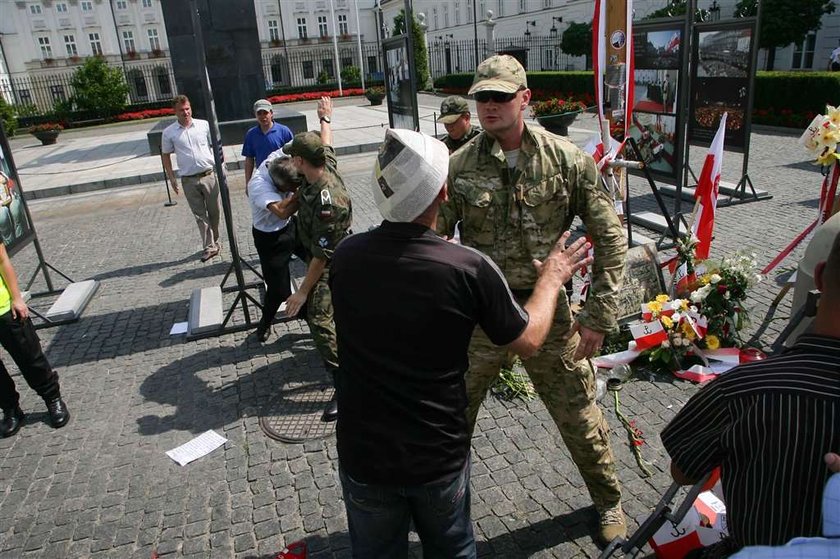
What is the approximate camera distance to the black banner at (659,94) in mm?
7453

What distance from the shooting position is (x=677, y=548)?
279 cm

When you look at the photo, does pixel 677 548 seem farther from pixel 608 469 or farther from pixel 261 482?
pixel 261 482

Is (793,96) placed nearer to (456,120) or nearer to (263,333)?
(456,120)

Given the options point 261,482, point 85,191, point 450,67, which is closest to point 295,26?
point 450,67

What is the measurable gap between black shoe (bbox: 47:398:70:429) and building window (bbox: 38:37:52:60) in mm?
75046

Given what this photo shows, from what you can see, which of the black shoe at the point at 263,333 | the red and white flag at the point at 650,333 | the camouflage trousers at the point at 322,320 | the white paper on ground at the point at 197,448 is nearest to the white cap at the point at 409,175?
the camouflage trousers at the point at 322,320

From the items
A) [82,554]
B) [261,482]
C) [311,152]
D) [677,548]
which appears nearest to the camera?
[677,548]

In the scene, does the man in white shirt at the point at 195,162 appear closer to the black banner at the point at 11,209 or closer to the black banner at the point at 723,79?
the black banner at the point at 11,209

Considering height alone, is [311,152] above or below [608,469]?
above

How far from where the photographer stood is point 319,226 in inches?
169

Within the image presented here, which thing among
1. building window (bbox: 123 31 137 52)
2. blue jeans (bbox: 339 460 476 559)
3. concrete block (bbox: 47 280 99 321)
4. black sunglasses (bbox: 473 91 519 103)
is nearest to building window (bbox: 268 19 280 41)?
building window (bbox: 123 31 137 52)

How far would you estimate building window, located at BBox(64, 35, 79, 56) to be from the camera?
65312mm

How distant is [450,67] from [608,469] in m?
60.6

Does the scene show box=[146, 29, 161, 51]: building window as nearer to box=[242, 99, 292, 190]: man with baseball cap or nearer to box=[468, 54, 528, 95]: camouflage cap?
box=[242, 99, 292, 190]: man with baseball cap
